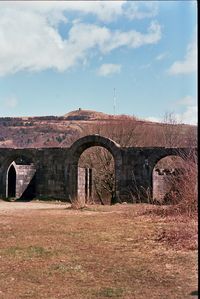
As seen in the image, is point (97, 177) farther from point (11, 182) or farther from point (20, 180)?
point (11, 182)

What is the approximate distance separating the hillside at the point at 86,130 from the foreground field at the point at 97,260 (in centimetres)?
1094

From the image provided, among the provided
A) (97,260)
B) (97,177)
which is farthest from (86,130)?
(97,260)

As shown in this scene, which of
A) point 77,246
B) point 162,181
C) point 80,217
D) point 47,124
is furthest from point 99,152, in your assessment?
point 47,124

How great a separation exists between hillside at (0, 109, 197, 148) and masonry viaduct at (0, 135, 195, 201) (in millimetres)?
2540

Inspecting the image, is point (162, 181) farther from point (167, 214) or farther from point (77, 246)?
point (77, 246)

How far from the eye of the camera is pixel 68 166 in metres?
25.5

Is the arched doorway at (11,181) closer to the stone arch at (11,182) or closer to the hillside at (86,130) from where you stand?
the stone arch at (11,182)

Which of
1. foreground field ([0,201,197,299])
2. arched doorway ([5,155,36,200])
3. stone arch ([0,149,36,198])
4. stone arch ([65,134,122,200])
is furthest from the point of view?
arched doorway ([5,155,36,200])

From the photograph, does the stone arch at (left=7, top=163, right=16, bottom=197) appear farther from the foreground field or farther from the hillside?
the foreground field

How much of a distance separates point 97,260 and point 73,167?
17.3 metres

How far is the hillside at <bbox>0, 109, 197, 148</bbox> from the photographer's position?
3647 centimetres

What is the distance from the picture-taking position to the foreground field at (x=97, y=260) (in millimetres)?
6242

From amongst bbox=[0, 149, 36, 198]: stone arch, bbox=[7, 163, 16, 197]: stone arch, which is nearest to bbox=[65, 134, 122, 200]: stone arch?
bbox=[0, 149, 36, 198]: stone arch

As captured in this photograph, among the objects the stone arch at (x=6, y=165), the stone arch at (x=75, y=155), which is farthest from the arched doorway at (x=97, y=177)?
the stone arch at (x=6, y=165)
